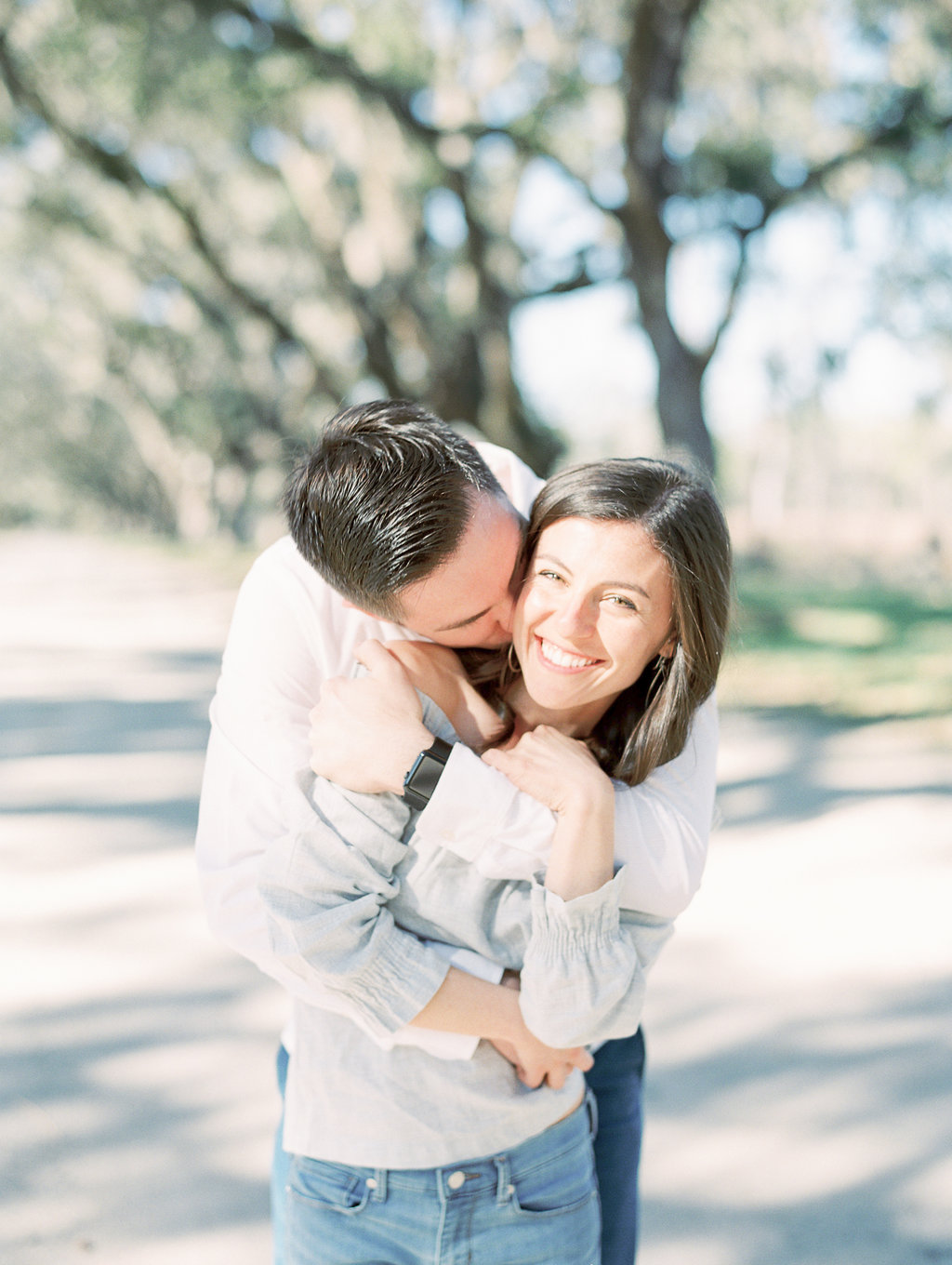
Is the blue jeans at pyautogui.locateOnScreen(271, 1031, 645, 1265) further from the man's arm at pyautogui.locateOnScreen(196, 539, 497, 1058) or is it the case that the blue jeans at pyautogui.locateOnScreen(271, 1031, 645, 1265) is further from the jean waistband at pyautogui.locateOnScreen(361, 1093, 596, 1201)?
the man's arm at pyautogui.locateOnScreen(196, 539, 497, 1058)

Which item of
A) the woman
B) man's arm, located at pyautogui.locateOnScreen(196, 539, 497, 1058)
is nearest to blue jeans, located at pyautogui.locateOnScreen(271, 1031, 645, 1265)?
the woman

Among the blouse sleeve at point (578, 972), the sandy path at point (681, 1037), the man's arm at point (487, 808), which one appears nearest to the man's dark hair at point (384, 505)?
the man's arm at point (487, 808)

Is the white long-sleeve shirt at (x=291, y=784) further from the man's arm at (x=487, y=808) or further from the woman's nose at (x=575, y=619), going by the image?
the woman's nose at (x=575, y=619)

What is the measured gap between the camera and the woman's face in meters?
1.65

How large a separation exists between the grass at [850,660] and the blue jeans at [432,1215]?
3662 millimetres

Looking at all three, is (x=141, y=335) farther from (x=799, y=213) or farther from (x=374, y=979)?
(x=374, y=979)

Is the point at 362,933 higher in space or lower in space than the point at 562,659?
lower

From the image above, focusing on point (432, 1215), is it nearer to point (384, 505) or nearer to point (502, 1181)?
point (502, 1181)

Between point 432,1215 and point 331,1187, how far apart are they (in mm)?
149

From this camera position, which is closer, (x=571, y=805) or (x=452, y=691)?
(x=571, y=805)

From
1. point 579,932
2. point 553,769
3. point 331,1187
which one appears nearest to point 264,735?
point 553,769

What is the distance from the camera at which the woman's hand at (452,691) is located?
1770 millimetres

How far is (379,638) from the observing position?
5.98 feet

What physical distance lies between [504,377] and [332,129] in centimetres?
468
